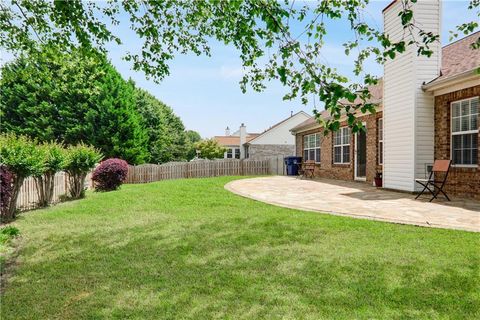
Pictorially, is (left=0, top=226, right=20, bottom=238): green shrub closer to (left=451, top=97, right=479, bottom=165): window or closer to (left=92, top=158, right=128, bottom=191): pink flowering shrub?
(left=92, top=158, right=128, bottom=191): pink flowering shrub

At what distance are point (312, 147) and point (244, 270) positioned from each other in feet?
61.3

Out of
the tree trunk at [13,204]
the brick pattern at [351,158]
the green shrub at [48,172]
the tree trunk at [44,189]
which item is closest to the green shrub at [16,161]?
the tree trunk at [13,204]

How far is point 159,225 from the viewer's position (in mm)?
6934

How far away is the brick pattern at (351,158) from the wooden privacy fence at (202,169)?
3503 millimetres

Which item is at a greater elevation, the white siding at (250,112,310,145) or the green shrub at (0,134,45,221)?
the white siding at (250,112,310,145)

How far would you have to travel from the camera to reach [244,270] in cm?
424

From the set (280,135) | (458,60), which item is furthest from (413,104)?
(280,135)

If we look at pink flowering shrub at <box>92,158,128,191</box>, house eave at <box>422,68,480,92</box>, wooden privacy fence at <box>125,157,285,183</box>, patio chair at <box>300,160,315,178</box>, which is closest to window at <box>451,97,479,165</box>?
house eave at <box>422,68,480,92</box>

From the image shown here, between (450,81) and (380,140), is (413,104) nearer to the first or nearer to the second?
(450,81)

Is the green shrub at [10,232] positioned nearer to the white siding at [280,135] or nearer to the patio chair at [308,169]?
the patio chair at [308,169]

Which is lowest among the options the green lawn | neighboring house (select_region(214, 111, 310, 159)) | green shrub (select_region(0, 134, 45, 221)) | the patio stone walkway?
the green lawn

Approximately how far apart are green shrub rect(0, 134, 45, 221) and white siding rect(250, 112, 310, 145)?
1192 inches

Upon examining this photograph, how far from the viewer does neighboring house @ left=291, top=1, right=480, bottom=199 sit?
9719 millimetres

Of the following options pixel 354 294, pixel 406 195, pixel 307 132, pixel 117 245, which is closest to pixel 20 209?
pixel 117 245
